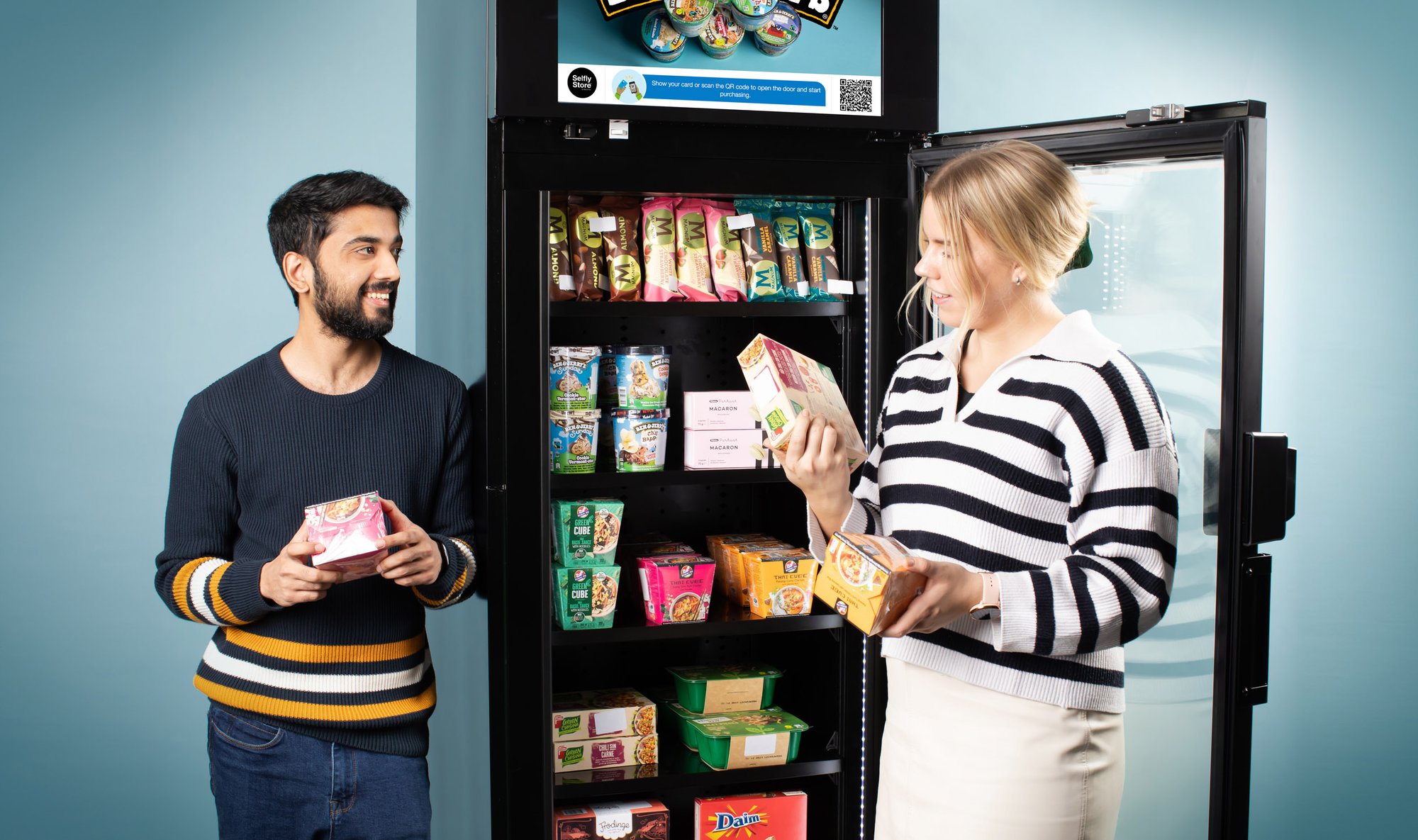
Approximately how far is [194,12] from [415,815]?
2.13m

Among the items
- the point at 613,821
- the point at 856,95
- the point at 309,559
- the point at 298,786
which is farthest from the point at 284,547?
the point at 856,95

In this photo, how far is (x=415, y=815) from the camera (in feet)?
7.40

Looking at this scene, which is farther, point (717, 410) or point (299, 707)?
point (717, 410)

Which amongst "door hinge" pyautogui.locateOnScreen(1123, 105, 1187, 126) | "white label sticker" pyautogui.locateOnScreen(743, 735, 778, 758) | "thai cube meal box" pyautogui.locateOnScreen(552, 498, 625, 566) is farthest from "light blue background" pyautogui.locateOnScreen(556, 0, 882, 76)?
"white label sticker" pyautogui.locateOnScreen(743, 735, 778, 758)

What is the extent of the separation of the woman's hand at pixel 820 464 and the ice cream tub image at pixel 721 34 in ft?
3.06

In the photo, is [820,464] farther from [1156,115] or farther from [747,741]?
[747,741]

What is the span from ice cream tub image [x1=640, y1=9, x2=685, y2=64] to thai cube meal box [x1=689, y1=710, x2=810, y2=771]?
4.91ft

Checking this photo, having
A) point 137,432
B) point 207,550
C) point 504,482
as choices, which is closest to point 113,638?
point 137,432

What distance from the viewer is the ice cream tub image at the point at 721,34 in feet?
7.74

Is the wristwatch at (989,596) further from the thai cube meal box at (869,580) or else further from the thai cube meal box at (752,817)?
the thai cube meal box at (752,817)

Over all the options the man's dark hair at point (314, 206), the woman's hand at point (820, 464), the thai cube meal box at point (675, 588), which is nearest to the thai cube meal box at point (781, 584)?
the thai cube meal box at point (675, 588)

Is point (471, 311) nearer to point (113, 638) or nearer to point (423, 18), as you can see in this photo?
point (423, 18)

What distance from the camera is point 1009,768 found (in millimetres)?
1638

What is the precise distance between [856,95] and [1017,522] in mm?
1191
